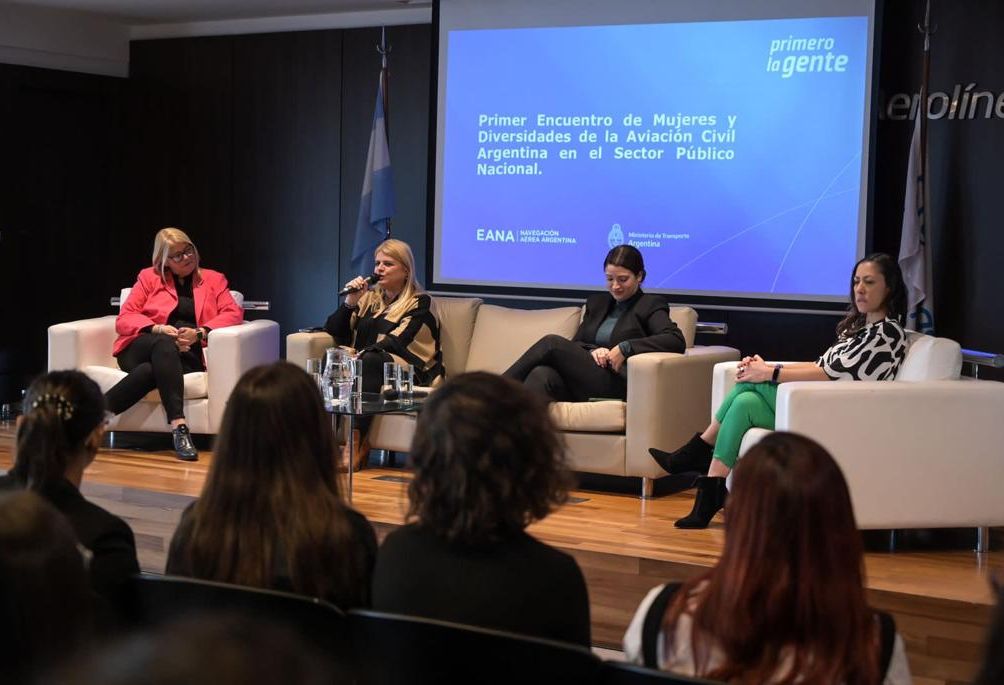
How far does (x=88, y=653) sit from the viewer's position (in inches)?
32.5

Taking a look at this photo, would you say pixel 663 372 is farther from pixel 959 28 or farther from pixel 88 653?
pixel 88 653

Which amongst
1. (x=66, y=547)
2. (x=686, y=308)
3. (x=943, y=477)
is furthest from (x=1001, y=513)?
(x=66, y=547)

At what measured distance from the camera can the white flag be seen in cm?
609

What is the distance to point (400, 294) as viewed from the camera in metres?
6.08

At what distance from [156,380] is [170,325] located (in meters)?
0.36

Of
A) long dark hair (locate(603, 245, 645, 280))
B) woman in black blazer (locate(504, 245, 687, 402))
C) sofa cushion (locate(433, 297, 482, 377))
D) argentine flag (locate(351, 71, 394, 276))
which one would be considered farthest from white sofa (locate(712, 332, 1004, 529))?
argentine flag (locate(351, 71, 394, 276))

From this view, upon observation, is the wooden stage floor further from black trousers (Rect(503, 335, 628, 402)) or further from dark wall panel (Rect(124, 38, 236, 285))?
dark wall panel (Rect(124, 38, 236, 285))

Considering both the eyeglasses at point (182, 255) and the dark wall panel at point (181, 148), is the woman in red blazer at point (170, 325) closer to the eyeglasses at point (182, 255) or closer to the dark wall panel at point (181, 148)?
the eyeglasses at point (182, 255)

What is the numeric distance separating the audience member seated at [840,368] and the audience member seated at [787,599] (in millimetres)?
3014

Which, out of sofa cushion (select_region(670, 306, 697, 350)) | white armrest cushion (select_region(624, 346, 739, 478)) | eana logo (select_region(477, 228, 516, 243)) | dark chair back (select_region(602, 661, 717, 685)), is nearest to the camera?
dark chair back (select_region(602, 661, 717, 685))

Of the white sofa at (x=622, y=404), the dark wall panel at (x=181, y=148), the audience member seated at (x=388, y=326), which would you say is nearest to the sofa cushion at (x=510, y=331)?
the white sofa at (x=622, y=404)

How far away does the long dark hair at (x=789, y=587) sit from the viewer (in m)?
1.69

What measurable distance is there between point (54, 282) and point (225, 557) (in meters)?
6.75

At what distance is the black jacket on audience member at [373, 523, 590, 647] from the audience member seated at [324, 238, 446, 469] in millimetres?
3970
